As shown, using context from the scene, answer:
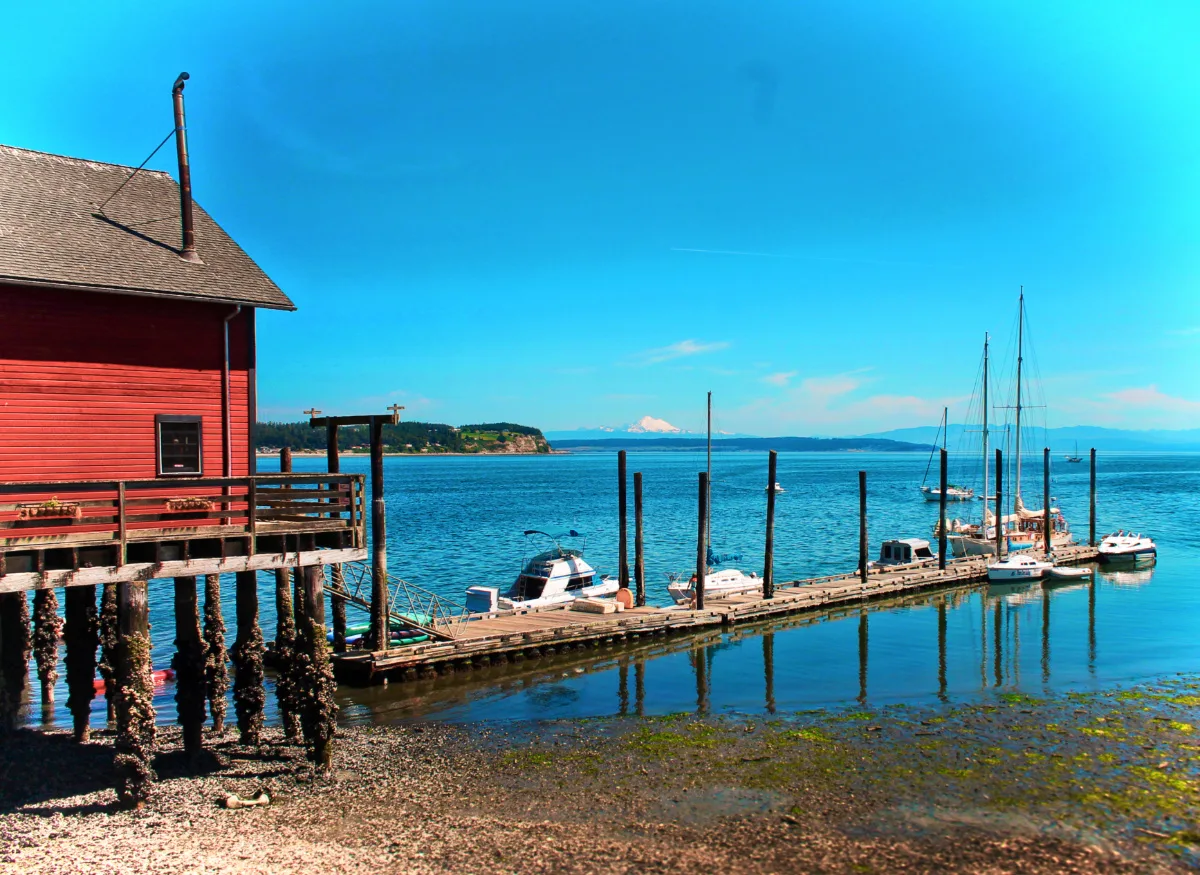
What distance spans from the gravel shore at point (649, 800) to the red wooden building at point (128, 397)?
14.4 ft

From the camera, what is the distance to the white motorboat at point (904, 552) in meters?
50.6

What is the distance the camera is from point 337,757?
1877 centimetres

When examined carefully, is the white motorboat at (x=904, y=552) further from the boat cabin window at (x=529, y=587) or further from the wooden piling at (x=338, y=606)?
the wooden piling at (x=338, y=606)

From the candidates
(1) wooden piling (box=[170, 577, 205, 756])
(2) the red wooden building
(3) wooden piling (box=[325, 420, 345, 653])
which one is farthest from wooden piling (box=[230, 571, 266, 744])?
(3) wooden piling (box=[325, 420, 345, 653])

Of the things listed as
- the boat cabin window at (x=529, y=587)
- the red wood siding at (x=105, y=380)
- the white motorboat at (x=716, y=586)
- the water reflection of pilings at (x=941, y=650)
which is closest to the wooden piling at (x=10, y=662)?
the red wood siding at (x=105, y=380)

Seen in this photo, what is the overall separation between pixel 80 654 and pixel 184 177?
1098cm

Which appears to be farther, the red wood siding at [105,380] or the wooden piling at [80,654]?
the wooden piling at [80,654]

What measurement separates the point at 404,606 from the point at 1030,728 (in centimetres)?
2633

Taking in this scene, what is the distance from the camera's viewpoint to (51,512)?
14078mm

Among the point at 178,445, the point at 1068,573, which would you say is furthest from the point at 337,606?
the point at 1068,573

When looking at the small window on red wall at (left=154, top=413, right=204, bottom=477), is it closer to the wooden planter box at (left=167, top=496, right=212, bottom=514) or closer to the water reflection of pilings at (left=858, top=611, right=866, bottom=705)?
the wooden planter box at (left=167, top=496, right=212, bottom=514)

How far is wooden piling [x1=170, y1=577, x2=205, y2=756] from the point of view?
17781 millimetres

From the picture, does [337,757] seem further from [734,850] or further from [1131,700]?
[1131,700]

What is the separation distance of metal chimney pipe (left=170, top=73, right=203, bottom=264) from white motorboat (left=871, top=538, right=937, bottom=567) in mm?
41893
